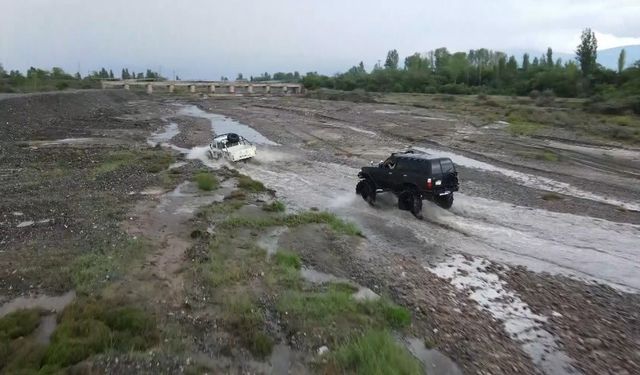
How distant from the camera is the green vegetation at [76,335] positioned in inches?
375

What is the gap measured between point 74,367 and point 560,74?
334ft

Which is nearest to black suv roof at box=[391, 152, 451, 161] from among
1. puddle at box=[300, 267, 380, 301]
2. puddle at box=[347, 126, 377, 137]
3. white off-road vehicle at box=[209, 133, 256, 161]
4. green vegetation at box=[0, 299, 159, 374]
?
puddle at box=[300, 267, 380, 301]

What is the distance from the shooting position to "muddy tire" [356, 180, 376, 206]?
23.6 meters

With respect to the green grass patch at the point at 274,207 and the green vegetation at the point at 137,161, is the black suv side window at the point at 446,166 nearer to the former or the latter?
the green grass patch at the point at 274,207

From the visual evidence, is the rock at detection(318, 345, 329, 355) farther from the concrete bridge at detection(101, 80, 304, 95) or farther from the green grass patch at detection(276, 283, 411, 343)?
the concrete bridge at detection(101, 80, 304, 95)

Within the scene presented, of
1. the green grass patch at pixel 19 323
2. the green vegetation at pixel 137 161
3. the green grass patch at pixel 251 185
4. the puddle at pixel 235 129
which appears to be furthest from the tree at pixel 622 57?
the green grass patch at pixel 19 323

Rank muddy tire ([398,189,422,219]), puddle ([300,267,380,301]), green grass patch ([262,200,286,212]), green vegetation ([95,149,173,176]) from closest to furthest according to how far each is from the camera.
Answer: puddle ([300,267,380,301]) < muddy tire ([398,189,422,219]) < green grass patch ([262,200,286,212]) < green vegetation ([95,149,173,176])

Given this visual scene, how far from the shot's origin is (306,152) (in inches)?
1624

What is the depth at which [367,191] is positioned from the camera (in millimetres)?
23891

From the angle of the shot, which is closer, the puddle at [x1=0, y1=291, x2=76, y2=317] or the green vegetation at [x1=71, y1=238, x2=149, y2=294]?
the puddle at [x1=0, y1=291, x2=76, y2=317]

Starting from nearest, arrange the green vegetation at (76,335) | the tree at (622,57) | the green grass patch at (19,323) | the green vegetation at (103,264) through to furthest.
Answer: the green vegetation at (76,335) < the green grass patch at (19,323) < the green vegetation at (103,264) < the tree at (622,57)

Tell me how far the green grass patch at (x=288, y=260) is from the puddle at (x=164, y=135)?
105ft

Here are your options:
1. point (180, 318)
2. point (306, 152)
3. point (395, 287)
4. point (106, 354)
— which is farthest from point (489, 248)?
point (306, 152)

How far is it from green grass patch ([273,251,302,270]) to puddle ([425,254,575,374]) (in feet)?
13.3
